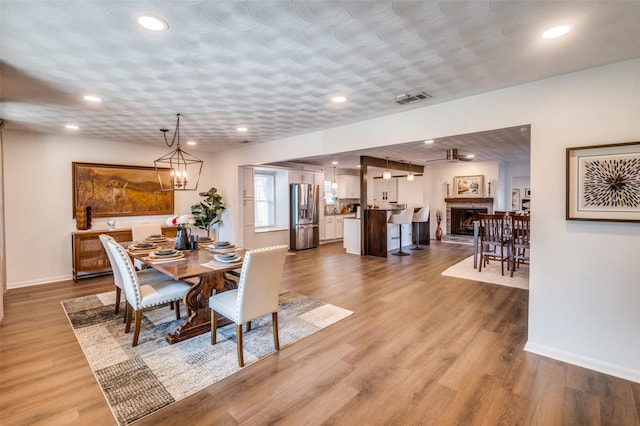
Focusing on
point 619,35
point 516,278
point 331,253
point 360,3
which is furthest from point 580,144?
point 331,253

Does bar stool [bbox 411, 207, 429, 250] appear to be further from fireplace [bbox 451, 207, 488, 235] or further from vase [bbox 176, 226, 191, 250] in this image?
vase [bbox 176, 226, 191, 250]

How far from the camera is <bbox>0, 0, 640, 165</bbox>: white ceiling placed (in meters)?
1.75

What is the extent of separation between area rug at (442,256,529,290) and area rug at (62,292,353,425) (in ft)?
9.05

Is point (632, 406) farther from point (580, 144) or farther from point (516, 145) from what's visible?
point (516, 145)

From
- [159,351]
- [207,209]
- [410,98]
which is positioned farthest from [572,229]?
[207,209]

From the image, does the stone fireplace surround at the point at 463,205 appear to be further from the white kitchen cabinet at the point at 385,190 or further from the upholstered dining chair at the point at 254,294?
the upholstered dining chair at the point at 254,294

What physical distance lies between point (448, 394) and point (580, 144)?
2307mm

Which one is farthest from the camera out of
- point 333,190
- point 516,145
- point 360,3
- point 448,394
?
point 333,190

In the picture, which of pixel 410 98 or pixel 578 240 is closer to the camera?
pixel 578 240

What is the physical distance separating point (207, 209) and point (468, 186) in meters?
7.31

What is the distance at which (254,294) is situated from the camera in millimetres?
2580

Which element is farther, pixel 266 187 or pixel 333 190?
pixel 333 190

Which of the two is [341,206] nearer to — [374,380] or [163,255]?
[163,255]

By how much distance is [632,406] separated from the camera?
2016mm
